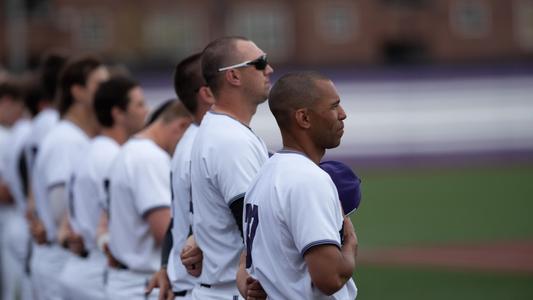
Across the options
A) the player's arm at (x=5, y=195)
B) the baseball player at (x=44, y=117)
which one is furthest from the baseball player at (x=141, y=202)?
the player's arm at (x=5, y=195)

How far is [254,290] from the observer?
195 inches

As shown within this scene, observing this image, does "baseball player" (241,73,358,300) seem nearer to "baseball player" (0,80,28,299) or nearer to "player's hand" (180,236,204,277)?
"player's hand" (180,236,204,277)

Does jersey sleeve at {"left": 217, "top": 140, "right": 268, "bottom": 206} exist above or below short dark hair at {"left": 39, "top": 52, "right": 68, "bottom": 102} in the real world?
above

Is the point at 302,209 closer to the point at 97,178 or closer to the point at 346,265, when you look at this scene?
the point at 346,265

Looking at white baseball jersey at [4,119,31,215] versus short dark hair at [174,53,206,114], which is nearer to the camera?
short dark hair at [174,53,206,114]

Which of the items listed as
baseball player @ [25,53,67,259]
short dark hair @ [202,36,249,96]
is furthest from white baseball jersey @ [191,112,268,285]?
baseball player @ [25,53,67,259]

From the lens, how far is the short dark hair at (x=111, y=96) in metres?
7.15

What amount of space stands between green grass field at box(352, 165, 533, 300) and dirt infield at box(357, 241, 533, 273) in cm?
49

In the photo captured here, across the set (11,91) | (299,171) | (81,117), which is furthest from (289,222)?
(11,91)

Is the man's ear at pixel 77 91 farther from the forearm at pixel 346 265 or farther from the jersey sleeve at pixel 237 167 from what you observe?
the forearm at pixel 346 265

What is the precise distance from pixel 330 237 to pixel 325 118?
1.82ft

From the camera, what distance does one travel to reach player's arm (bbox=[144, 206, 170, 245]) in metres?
6.44

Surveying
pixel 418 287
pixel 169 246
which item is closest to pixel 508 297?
pixel 418 287

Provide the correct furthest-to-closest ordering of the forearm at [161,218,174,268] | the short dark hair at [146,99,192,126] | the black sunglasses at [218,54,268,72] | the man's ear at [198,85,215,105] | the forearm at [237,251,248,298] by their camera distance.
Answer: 1. the short dark hair at [146,99,192,126]
2. the forearm at [161,218,174,268]
3. the man's ear at [198,85,215,105]
4. the black sunglasses at [218,54,268,72]
5. the forearm at [237,251,248,298]
